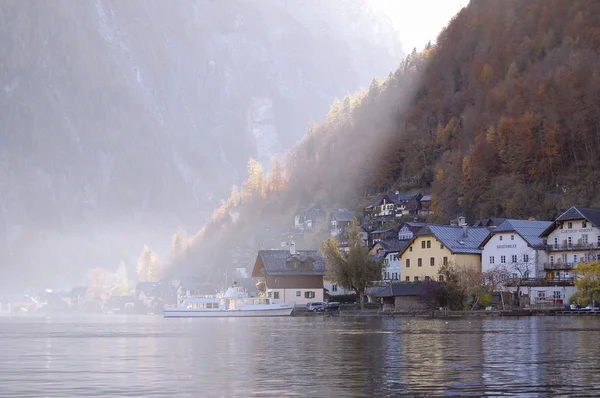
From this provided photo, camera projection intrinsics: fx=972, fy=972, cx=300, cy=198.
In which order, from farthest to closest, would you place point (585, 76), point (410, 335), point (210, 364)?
point (585, 76), point (410, 335), point (210, 364)

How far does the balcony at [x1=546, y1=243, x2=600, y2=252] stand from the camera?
106000 millimetres

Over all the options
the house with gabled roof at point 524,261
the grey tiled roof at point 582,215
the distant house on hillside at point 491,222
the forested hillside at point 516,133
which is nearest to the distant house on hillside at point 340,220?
the forested hillside at point 516,133

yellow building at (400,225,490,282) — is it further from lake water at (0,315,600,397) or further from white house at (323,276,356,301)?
lake water at (0,315,600,397)

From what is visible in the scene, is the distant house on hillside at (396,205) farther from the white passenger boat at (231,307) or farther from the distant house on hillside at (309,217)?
the white passenger boat at (231,307)

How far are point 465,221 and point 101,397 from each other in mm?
119233

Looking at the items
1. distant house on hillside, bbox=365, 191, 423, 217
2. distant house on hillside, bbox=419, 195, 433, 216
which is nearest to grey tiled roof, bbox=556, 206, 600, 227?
distant house on hillside, bbox=419, 195, 433, 216

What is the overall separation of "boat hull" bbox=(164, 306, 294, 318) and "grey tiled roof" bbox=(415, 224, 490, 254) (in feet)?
66.5

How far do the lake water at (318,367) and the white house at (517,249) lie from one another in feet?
183

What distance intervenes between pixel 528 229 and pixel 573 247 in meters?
7.68

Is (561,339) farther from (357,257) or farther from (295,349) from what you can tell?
Result: (357,257)

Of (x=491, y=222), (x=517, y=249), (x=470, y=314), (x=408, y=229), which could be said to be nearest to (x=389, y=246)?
(x=408, y=229)

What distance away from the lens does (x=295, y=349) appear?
47312 millimetres

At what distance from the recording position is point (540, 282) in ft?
351

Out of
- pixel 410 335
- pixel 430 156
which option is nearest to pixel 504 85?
pixel 430 156
